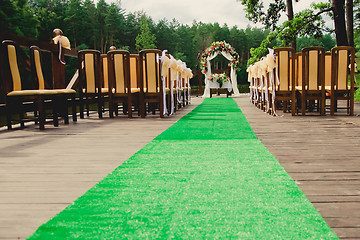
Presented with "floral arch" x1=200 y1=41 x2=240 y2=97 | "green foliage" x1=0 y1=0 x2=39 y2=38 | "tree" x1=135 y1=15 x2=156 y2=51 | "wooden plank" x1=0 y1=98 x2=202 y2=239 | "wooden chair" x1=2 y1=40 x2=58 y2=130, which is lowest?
"wooden plank" x1=0 y1=98 x2=202 y2=239

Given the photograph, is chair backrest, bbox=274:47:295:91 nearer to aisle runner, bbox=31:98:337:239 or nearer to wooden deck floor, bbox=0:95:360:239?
wooden deck floor, bbox=0:95:360:239

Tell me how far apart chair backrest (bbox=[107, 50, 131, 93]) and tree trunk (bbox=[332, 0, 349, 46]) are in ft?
25.1

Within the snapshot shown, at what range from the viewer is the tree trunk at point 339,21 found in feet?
38.1

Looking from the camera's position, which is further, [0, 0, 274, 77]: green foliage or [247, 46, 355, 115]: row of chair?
[0, 0, 274, 77]: green foliage

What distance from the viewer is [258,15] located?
50.2 ft

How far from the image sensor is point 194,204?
2004 mm

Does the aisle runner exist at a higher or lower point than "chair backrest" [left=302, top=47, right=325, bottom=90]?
lower

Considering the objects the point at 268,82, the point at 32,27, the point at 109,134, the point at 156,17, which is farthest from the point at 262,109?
the point at 156,17

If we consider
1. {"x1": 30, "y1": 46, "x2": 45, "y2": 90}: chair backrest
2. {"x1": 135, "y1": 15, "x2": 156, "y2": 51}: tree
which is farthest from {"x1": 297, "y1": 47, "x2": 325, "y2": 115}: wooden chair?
{"x1": 135, "y1": 15, "x2": 156, "y2": 51}: tree

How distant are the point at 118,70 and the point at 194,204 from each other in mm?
5763

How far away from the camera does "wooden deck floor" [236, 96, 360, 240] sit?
6.00 ft

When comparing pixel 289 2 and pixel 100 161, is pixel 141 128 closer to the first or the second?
pixel 100 161

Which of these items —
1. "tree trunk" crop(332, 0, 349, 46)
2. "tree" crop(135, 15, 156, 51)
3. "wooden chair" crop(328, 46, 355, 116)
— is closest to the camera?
"wooden chair" crop(328, 46, 355, 116)

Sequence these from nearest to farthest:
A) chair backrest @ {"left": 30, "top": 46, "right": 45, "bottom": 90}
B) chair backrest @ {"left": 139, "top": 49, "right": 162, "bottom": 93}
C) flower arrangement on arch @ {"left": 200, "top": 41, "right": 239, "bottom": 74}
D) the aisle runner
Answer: the aisle runner, chair backrest @ {"left": 30, "top": 46, "right": 45, "bottom": 90}, chair backrest @ {"left": 139, "top": 49, "right": 162, "bottom": 93}, flower arrangement on arch @ {"left": 200, "top": 41, "right": 239, "bottom": 74}
